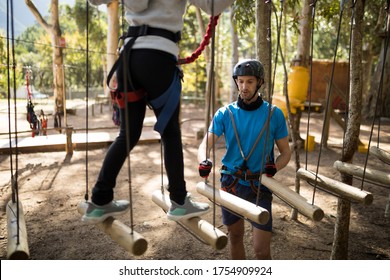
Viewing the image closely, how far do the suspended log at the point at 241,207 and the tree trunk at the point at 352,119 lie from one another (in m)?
1.40

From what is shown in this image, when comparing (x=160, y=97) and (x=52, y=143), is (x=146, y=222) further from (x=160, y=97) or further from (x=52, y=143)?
(x=52, y=143)

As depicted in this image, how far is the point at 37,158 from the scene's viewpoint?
6.79 m

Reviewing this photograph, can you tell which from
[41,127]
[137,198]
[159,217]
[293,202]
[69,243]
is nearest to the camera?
[293,202]

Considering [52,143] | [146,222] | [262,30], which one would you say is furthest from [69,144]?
[262,30]

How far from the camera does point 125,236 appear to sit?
164cm

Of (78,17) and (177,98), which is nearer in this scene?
(177,98)

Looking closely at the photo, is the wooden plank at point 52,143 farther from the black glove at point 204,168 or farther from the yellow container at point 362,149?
the black glove at point 204,168

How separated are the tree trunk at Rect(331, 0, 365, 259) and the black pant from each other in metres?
1.74

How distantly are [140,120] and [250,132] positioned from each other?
2.82 feet

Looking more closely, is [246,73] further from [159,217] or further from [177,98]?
[159,217]

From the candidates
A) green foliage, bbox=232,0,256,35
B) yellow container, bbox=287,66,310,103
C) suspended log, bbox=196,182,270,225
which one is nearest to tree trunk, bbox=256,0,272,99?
Answer: green foliage, bbox=232,0,256,35

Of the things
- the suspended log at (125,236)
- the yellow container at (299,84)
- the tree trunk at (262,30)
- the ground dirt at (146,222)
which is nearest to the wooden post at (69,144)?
the ground dirt at (146,222)
